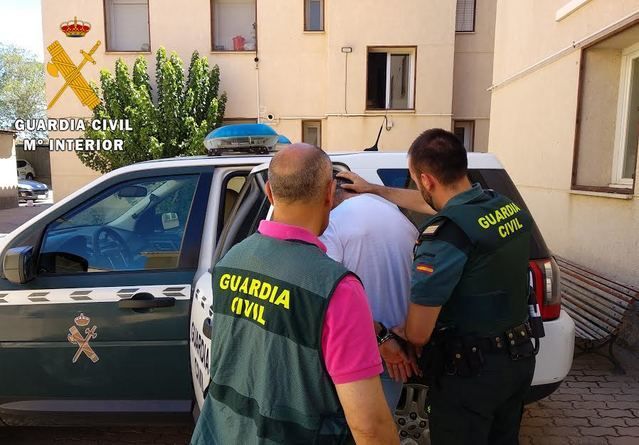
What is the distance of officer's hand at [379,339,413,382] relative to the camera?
1826 millimetres

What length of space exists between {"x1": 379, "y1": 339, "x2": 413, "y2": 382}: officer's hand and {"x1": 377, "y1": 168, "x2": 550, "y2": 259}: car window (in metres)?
0.80

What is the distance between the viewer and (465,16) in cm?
1363

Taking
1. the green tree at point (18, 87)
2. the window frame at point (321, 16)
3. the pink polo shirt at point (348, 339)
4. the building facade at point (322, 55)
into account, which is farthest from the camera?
the green tree at point (18, 87)

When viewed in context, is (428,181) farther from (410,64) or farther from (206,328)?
(410,64)

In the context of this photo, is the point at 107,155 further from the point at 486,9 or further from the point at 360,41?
the point at 486,9

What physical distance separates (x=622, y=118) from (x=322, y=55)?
30.9 feet

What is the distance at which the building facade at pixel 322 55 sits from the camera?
1301 cm

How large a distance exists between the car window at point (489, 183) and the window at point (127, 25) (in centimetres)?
1333

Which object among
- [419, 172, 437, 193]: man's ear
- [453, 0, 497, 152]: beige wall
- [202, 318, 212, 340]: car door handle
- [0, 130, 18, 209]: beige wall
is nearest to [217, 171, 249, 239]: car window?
[202, 318, 212, 340]: car door handle

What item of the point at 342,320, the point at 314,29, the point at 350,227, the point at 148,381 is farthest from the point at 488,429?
the point at 314,29

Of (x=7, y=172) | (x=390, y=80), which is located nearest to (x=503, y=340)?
(x=390, y=80)

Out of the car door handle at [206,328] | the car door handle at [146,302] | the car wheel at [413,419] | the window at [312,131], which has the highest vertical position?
the window at [312,131]

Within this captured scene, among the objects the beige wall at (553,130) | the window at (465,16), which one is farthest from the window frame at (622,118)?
the window at (465,16)

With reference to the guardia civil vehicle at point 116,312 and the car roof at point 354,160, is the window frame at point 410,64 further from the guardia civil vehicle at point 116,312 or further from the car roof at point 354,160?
the guardia civil vehicle at point 116,312
